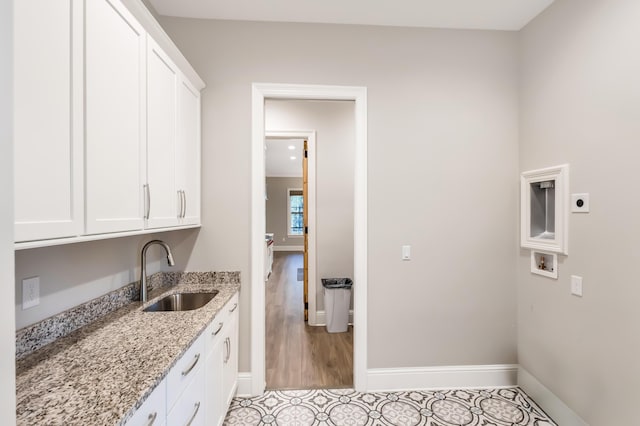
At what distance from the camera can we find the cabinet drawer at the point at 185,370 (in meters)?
1.13

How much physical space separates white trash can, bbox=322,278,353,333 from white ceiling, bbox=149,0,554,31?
2.65 m

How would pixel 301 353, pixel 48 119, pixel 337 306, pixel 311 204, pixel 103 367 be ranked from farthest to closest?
pixel 311 204 < pixel 337 306 < pixel 301 353 < pixel 103 367 < pixel 48 119

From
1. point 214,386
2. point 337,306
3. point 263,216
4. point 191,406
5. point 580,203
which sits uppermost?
point 580,203

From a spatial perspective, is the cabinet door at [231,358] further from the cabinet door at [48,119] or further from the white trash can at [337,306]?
the white trash can at [337,306]

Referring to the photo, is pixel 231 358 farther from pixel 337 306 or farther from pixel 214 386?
pixel 337 306

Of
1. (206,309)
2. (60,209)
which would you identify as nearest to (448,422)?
(206,309)

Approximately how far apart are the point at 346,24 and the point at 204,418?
9.11 feet

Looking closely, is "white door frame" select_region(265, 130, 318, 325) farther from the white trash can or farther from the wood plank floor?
the wood plank floor

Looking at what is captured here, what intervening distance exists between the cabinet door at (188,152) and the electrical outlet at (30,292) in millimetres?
766

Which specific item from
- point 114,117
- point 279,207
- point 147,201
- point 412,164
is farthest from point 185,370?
point 279,207

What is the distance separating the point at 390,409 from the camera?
83.2 inches

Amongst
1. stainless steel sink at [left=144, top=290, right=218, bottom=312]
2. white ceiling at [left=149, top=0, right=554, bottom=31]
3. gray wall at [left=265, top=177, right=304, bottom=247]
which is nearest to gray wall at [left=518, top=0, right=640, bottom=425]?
white ceiling at [left=149, top=0, right=554, bottom=31]

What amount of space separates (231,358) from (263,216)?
40.2 inches

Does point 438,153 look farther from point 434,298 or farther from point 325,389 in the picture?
point 325,389
